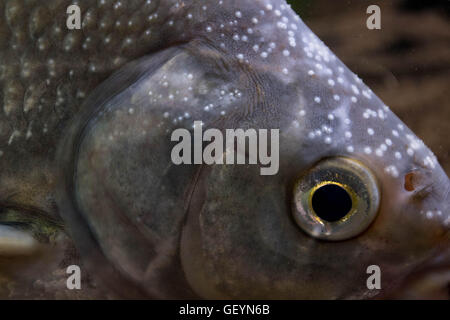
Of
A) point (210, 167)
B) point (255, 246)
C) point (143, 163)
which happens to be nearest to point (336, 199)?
point (255, 246)

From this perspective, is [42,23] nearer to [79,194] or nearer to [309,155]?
[79,194]

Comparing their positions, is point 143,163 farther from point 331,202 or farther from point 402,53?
point 402,53

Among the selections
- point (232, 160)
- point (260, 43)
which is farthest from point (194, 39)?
point (232, 160)

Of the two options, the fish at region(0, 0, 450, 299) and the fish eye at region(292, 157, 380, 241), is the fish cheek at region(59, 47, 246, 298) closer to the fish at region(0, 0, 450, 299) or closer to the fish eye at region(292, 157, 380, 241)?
the fish at region(0, 0, 450, 299)

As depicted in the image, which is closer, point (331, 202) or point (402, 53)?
point (331, 202)

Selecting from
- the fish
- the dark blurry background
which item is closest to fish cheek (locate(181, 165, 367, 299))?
the fish

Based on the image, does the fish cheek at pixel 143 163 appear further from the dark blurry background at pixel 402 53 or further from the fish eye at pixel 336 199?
the dark blurry background at pixel 402 53

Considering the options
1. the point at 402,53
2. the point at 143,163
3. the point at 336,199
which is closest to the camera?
the point at 336,199
